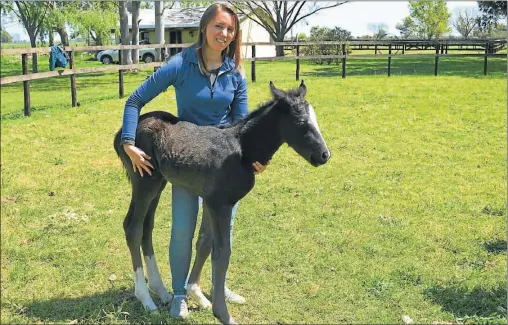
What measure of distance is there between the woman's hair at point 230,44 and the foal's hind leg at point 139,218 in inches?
31.1

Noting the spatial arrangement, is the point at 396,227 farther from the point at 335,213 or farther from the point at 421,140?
the point at 421,140

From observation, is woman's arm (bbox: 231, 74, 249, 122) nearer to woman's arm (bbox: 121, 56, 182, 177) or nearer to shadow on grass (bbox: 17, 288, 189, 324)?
woman's arm (bbox: 121, 56, 182, 177)

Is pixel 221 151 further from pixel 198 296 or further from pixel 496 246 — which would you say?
pixel 496 246

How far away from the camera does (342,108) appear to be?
36.1 feet

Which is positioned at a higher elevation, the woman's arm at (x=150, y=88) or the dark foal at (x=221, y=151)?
the woman's arm at (x=150, y=88)

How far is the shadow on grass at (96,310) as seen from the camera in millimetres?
3320

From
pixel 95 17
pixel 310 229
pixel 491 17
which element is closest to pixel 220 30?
pixel 310 229

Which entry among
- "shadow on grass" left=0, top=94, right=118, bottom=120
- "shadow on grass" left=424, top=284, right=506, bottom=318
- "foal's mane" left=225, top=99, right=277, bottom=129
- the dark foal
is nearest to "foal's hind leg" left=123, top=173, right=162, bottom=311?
the dark foal

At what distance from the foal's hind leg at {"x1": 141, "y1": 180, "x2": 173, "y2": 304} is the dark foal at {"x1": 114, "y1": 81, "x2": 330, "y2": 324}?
0.77 ft

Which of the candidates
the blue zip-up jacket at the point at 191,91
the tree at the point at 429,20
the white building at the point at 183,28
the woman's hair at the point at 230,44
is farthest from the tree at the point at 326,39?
the tree at the point at 429,20

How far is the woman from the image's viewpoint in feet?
10.3

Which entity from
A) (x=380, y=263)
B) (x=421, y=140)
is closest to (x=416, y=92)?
(x=421, y=140)

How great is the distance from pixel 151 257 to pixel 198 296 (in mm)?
422

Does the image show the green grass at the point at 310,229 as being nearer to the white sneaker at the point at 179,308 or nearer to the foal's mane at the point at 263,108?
the white sneaker at the point at 179,308
